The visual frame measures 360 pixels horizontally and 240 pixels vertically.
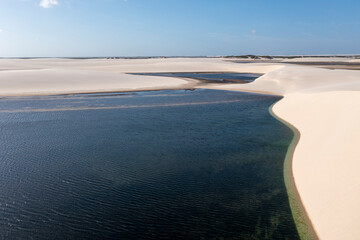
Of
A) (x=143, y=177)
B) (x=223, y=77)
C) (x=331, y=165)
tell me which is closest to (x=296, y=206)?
(x=331, y=165)

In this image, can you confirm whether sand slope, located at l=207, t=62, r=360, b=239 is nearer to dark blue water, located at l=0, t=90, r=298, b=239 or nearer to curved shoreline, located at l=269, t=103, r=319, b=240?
curved shoreline, located at l=269, t=103, r=319, b=240

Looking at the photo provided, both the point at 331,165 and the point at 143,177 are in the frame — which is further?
the point at 143,177

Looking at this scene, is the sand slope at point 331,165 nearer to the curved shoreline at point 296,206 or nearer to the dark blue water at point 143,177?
the curved shoreline at point 296,206

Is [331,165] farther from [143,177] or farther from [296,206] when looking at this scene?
[143,177]

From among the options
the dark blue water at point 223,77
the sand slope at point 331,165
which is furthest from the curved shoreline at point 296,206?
the dark blue water at point 223,77

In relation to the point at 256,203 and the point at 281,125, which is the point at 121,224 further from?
the point at 281,125

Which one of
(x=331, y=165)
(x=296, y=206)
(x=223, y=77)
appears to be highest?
(x=331, y=165)

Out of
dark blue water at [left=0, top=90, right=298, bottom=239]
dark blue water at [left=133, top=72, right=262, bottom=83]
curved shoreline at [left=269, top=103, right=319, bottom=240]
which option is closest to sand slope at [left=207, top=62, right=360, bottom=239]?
curved shoreline at [left=269, top=103, right=319, bottom=240]

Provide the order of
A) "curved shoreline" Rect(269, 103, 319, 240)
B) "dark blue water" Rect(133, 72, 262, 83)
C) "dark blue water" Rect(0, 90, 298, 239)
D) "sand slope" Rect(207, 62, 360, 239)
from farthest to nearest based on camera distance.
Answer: "dark blue water" Rect(133, 72, 262, 83)
"dark blue water" Rect(0, 90, 298, 239)
"curved shoreline" Rect(269, 103, 319, 240)
"sand slope" Rect(207, 62, 360, 239)

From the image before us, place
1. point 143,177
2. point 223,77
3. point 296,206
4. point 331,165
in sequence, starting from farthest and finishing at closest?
point 223,77
point 143,177
point 331,165
point 296,206
